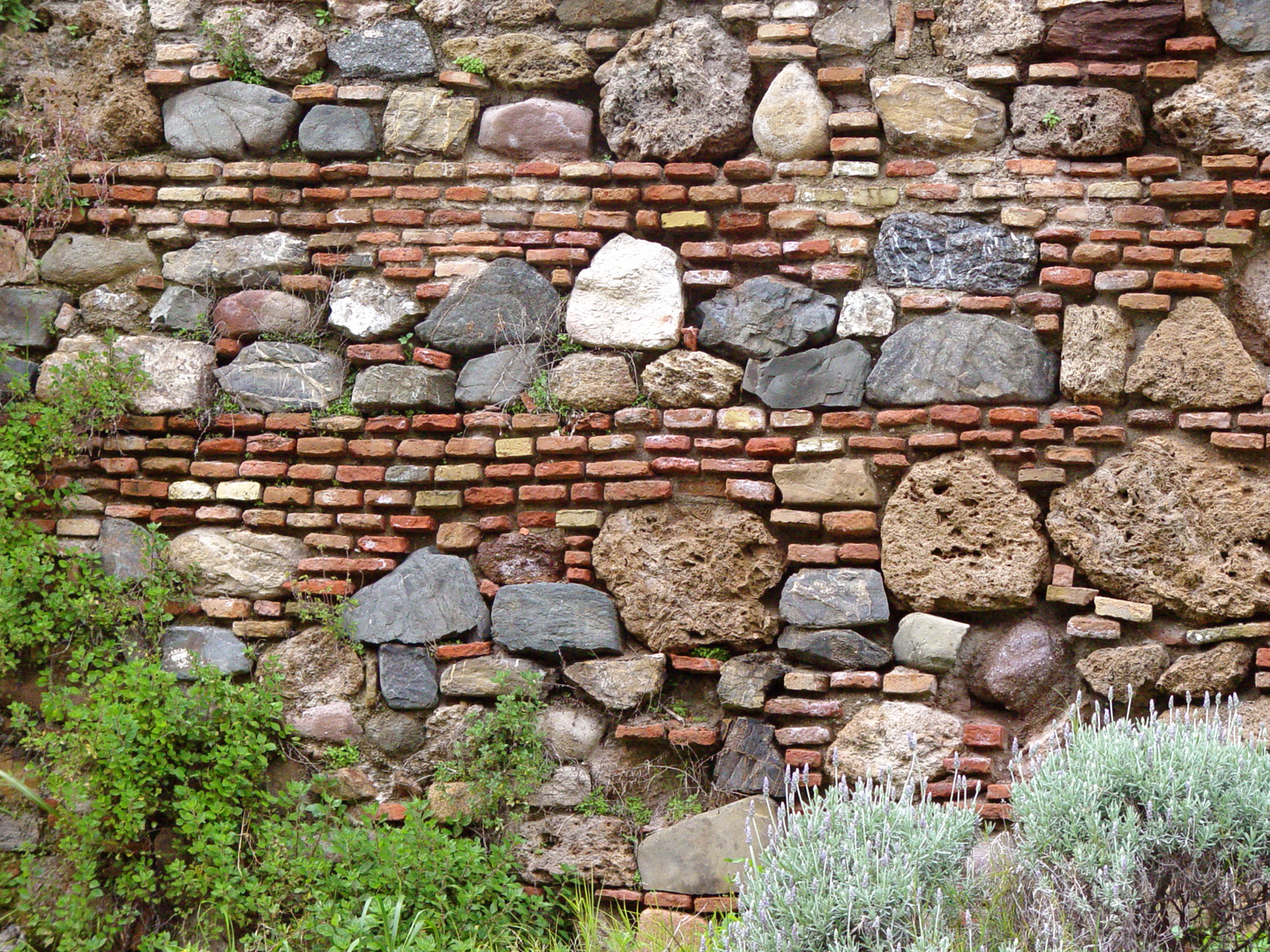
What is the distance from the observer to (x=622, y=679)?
3699 millimetres

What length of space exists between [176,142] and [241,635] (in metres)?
1.93

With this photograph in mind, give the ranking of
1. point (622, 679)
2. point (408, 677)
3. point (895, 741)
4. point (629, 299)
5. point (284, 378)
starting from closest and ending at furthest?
point (895, 741)
point (622, 679)
point (408, 677)
point (629, 299)
point (284, 378)

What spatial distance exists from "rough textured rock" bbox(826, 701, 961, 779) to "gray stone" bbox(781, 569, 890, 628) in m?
0.30

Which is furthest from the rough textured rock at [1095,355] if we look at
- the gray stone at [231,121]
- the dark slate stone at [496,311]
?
the gray stone at [231,121]

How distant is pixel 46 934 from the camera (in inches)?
139

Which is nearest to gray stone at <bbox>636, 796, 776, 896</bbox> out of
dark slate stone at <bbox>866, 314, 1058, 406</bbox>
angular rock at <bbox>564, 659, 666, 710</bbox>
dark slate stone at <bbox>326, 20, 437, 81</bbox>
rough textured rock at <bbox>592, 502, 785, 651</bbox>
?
angular rock at <bbox>564, 659, 666, 710</bbox>

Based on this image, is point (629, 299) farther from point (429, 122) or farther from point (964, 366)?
point (964, 366)

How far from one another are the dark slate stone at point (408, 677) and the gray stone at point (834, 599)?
4.05 ft

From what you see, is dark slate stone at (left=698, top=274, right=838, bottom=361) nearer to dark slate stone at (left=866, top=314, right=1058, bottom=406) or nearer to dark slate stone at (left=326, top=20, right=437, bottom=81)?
dark slate stone at (left=866, top=314, right=1058, bottom=406)

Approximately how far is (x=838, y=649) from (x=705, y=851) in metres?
0.77

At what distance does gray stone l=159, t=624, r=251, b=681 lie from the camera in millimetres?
3893

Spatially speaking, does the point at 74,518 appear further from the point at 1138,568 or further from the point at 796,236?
the point at 1138,568

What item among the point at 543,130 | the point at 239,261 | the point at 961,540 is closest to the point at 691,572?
the point at 961,540

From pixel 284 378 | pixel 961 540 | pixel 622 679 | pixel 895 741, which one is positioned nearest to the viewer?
pixel 895 741
